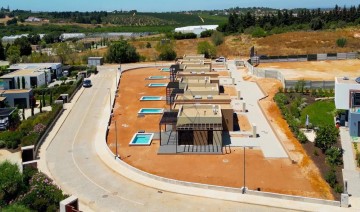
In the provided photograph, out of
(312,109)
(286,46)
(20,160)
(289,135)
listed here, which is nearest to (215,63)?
(286,46)

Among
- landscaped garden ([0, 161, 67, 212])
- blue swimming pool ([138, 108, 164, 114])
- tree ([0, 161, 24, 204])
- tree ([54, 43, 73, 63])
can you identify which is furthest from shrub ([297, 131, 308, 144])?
tree ([54, 43, 73, 63])

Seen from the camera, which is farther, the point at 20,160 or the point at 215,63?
the point at 215,63

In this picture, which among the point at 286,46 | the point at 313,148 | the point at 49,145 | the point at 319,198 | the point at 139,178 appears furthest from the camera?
the point at 286,46

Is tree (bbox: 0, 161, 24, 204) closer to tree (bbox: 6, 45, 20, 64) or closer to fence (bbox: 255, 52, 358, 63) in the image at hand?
fence (bbox: 255, 52, 358, 63)

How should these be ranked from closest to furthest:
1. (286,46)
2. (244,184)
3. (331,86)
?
(244,184) → (331,86) → (286,46)

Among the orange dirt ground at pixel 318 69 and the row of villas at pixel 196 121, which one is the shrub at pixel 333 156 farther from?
the orange dirt ground at pixel 318 69

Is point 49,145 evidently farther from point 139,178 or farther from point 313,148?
point 313,148

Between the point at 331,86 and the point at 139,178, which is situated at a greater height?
the point at 331,86
